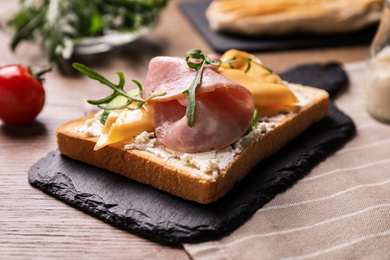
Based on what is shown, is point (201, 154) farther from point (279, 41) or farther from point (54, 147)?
point (279, 41)

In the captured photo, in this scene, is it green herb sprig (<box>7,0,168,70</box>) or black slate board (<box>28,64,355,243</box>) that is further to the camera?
green herb sprig (<box>7,0,168,70</box>)

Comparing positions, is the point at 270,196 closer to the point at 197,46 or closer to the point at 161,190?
the point at 161,190

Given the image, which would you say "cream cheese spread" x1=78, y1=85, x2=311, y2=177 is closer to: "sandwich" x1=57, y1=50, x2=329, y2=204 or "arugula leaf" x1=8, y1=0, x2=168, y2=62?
"sandwich" x1=57, y1=50, x2=329, y2=204

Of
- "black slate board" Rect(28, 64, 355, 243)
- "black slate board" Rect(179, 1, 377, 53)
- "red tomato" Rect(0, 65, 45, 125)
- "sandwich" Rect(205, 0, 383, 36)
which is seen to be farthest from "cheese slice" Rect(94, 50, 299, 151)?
"sandwich" Rect(205, 0, 383, 36)

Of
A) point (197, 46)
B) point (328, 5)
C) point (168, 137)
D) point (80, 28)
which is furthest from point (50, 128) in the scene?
point (328, 5)

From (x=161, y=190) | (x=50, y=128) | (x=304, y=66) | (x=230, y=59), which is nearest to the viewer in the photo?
(x=161, y=190)
